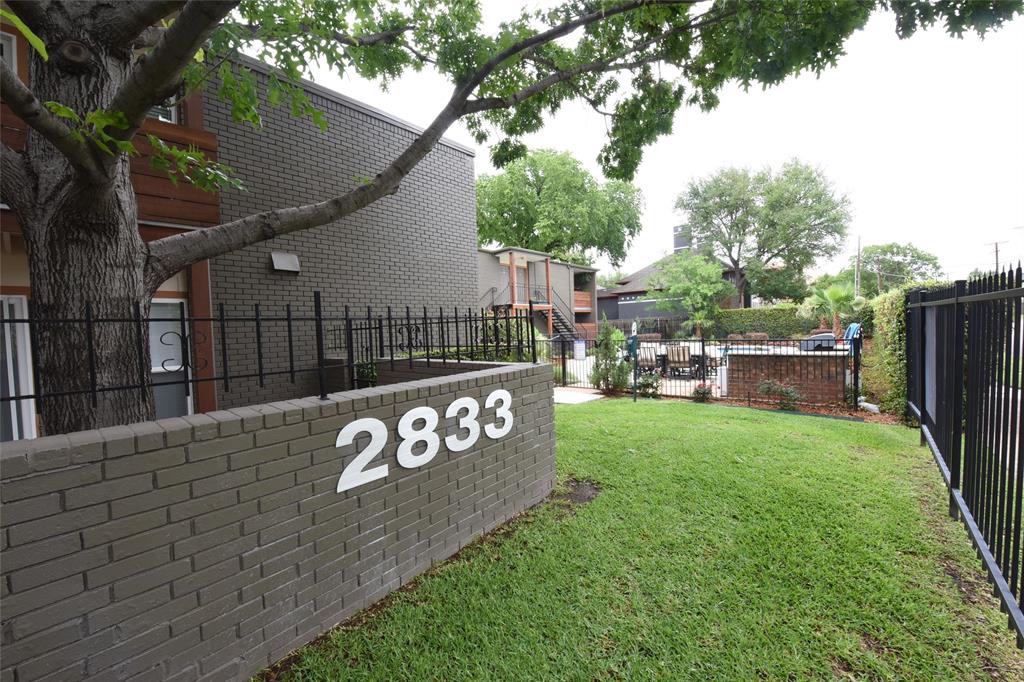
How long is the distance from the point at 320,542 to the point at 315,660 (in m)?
0.57

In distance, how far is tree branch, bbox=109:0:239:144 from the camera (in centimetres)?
218

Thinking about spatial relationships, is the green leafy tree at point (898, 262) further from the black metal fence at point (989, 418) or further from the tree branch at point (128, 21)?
the tree branch at point (128, 21)

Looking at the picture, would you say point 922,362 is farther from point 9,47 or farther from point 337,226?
point 9,47

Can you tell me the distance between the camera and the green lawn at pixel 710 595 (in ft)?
7.79

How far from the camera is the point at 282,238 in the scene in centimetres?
744

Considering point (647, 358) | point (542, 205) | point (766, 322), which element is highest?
point (542, 205)

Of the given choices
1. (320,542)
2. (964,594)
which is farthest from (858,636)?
(320,542)

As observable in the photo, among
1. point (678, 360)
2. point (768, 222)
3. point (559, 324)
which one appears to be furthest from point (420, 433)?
point (768, 222)

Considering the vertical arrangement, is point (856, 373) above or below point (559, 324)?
below

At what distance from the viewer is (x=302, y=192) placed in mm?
7832

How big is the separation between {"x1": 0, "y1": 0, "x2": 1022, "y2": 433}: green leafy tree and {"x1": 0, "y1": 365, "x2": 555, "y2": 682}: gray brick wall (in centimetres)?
86

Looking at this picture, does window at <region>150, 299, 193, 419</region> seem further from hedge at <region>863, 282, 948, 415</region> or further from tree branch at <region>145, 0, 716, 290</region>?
hedge at <region>863, 282, 948, 415</region>

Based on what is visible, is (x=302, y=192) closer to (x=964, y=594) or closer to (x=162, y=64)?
(x=162, y=64)

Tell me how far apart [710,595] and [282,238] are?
7.44 m
